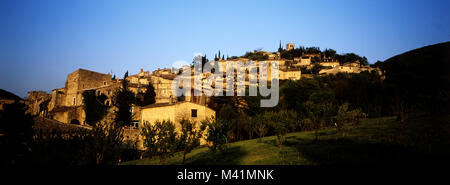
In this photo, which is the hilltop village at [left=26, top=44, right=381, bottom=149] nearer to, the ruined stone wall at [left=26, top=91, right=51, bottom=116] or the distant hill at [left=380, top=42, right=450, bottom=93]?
the ruined stone wall at [left=26, top=91, right=51, bottom=116]

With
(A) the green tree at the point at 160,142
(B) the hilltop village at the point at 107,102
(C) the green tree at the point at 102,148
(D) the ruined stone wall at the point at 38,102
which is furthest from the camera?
(D) the ruined stone wall at the point at 38,102

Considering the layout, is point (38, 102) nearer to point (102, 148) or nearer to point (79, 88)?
point (79, 88)

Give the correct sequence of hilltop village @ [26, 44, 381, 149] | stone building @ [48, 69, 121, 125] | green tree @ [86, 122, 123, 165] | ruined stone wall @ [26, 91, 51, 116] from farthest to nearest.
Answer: ruined stone wall @ [26, 91, 51, 116] < stone building @ [48, 69, 121, 125] < hilltop village @ [26, 44, 381, 149] < green tree @ [86, 122, 123, 165]

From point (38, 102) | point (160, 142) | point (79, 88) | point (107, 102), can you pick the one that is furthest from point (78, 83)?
point (160, 142)

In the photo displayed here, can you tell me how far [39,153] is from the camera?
389 inches

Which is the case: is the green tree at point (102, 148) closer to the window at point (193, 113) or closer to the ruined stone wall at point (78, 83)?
the window at point (193, 113)

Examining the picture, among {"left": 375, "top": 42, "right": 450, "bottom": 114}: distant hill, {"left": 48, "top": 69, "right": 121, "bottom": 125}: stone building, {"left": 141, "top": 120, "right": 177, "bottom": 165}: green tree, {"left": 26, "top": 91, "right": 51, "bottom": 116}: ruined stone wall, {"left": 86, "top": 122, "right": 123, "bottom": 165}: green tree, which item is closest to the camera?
{"left": 86, "top": 122, "right": 123, "bottom": 165}: green tree

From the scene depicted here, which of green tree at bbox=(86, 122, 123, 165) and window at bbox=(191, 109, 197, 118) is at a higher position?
window at bbox=(191, 109, 197, 118)

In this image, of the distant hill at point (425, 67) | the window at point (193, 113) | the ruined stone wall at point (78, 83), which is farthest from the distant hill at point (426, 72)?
the ruined stone wall at point (78, 83)

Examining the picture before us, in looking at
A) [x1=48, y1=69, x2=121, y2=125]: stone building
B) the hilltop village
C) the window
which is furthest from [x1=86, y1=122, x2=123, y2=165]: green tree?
[x1=48, y1=69, x2=121, y2=125]: stone building
